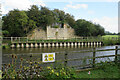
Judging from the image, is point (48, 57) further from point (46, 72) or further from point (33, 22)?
point (33, 22)

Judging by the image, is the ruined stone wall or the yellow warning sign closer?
the yellow warning sign

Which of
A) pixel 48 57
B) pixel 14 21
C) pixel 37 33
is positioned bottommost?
pixel 48 57

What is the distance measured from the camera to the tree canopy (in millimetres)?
31256

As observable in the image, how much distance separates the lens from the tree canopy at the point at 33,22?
31.3 meters

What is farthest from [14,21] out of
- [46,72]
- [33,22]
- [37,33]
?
[46,72]

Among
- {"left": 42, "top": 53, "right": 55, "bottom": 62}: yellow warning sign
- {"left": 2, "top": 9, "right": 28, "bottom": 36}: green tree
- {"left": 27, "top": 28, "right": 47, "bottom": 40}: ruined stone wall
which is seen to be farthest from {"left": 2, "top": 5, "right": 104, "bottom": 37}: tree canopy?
{"left": 42, "top": 53, "right": 55, "bottom": 62}: yellow warning sign

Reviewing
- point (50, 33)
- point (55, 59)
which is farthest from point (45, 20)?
point (55, 59)

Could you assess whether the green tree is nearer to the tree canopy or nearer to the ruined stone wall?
the tree canopy

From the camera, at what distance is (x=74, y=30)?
4109 centimetres

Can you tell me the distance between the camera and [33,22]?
112ft

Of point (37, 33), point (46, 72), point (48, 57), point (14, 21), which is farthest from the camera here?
point (37, 33)

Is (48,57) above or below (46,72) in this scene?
above

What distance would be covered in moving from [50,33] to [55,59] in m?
33.8

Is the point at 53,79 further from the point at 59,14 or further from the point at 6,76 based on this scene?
the point at 59,14
